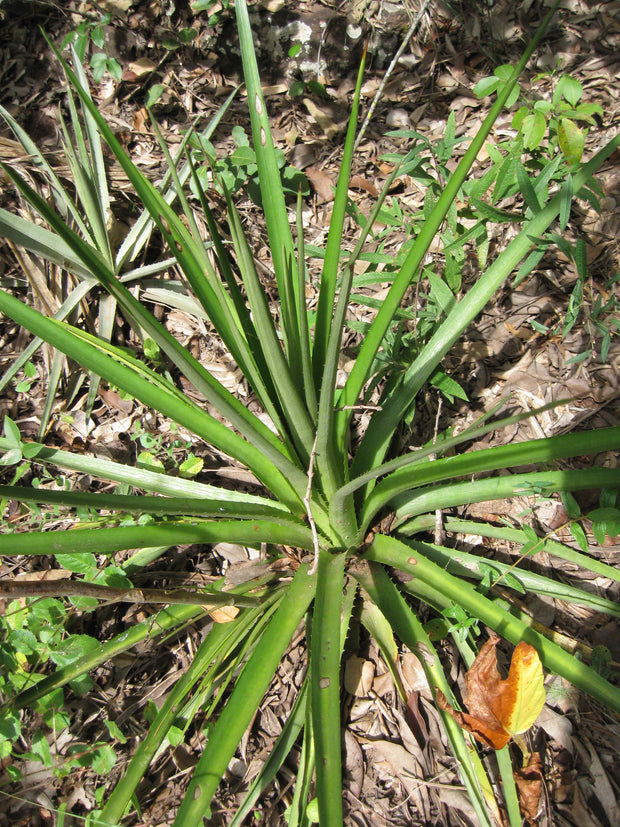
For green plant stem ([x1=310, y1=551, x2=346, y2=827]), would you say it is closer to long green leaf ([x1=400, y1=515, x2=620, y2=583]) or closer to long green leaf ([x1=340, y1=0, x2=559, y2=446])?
long green leaf ([x1=400, y1=515, x2=620, y2=583])

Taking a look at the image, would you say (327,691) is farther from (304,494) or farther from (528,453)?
(528,453)

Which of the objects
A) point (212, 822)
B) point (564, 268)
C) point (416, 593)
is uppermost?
point (564, 268)

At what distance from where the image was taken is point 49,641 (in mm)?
1529

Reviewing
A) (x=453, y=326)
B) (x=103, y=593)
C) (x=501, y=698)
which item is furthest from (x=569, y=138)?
(x=103, y=593)

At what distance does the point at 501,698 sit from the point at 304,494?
61cm

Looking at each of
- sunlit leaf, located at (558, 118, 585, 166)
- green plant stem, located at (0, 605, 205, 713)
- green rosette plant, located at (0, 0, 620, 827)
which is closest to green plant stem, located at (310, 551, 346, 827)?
green rosette plant, located at (0, 0, 620, 827)

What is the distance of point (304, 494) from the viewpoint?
1.29 m

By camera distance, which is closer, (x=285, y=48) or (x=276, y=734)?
(x=276, y=734)

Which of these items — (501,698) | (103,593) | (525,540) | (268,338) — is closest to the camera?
(103,593)

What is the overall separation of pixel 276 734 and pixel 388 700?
331 mm

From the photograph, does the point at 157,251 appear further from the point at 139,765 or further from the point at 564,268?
the point at 139,765

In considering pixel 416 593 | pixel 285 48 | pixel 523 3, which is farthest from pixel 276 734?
pixel 523 3

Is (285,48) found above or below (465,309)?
above

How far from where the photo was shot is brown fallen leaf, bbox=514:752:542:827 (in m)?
1.35
